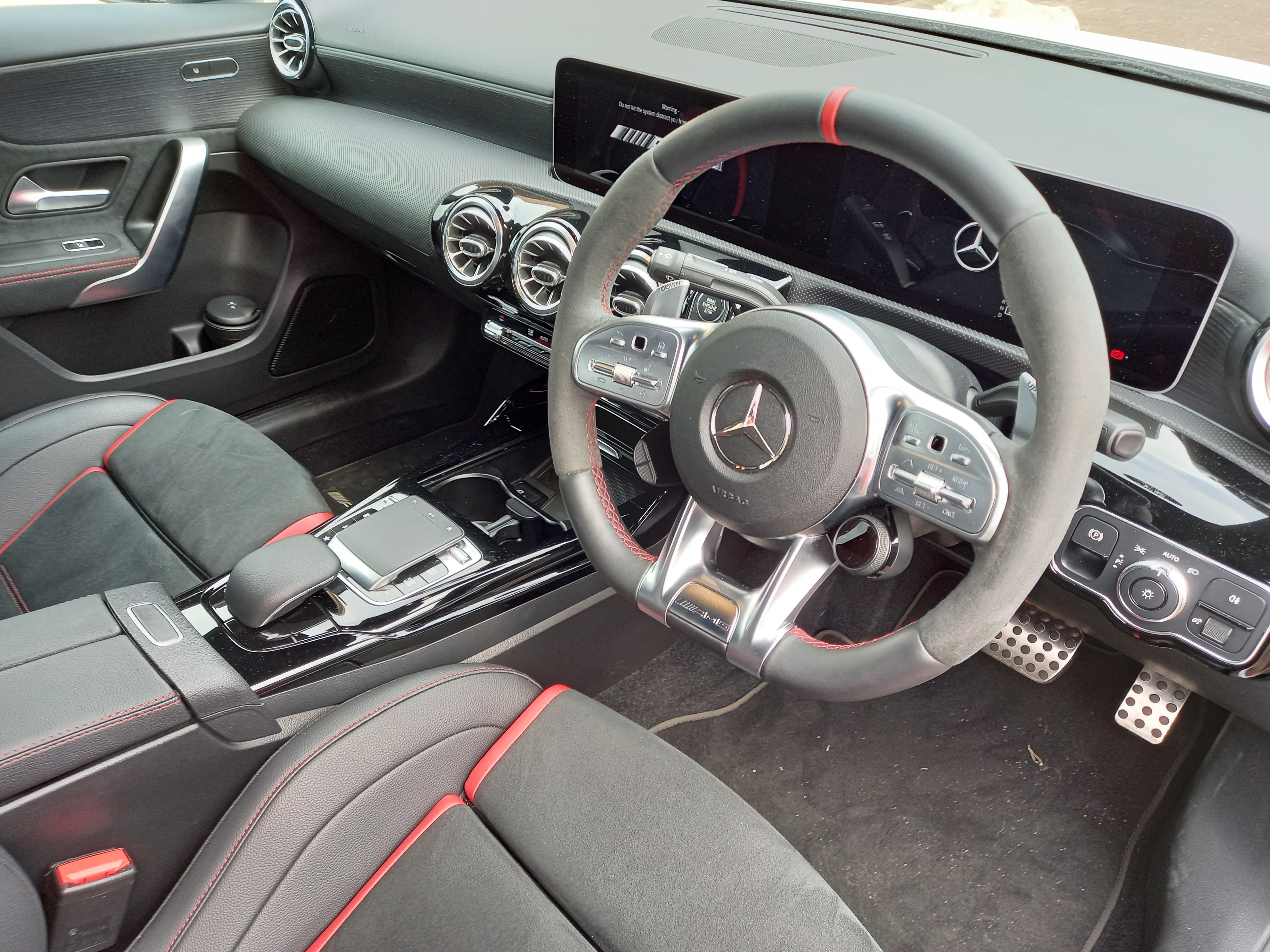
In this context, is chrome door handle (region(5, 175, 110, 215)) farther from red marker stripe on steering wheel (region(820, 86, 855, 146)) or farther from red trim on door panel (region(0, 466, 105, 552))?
red marker stripe on steering wheel (region(820, 86, 855, 146))

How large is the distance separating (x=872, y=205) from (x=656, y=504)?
584mm

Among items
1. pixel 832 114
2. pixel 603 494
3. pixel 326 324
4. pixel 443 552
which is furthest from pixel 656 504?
pixel 326 324

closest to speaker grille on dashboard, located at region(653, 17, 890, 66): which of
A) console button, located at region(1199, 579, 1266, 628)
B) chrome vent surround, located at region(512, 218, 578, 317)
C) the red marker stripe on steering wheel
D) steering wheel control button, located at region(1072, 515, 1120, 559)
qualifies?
chrome vent surround, located at region(512, 218, 578, 317)

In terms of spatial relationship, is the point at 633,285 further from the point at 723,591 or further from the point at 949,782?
the point at 949,782

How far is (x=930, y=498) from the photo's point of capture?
832 mm

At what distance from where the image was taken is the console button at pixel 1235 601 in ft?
3.05

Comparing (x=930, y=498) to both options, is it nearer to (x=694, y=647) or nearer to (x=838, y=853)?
(x=838, y=853)

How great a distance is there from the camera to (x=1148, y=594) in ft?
3.20

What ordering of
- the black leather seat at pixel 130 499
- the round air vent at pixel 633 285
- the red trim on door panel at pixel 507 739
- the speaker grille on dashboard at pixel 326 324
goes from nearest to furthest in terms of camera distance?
the red trim on door panel at pixel 507 739, the round air vent at pixel 633 285, the black leather seat at pixel 130 499, the speaker grille on dashboard at pixel 326 324

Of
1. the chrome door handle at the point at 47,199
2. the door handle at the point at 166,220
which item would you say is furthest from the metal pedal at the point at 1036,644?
the chrome door handle at the point at 47,199

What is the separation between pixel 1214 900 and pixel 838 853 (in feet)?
1.89

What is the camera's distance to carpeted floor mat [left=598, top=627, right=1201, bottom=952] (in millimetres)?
1569

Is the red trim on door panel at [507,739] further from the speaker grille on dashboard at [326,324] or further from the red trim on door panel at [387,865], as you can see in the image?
the speaker grille on dashboard at [326,324]

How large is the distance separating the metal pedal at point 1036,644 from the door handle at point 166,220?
5.97 ft
